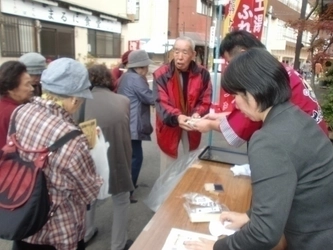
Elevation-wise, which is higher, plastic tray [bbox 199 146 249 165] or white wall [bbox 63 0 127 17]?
white wall [bbox 63 0 127 17]

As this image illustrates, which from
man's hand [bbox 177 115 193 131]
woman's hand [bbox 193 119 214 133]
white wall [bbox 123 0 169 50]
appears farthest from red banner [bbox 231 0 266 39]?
white wall [bbox 123 0 169 50]

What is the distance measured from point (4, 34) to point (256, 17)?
810cm

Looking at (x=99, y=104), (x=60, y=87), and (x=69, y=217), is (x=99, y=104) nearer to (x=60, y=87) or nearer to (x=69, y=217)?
(x=60, y=87)

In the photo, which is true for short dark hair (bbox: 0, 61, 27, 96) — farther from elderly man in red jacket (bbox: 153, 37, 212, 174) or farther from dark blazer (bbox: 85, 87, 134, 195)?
elderly man in red jacket (bbox: 153, 37, 212, 174)

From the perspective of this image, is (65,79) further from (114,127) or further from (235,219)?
(235,219)

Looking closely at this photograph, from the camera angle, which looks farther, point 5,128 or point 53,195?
point 5,128

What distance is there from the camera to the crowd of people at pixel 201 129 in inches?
34.5

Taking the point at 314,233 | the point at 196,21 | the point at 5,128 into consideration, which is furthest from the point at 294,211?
the point at 196,21

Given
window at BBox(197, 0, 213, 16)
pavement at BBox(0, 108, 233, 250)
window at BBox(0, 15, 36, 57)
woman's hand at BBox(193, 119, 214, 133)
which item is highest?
window at BBox(197, 0, 213, 16)

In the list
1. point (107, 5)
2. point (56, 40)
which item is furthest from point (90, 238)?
point (107, 5)

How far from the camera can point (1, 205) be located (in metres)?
1.36

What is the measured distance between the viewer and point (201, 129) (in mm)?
2188

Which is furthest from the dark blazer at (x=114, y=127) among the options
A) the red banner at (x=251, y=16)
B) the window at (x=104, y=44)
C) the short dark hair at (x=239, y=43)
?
the window at (x=104, y=44)

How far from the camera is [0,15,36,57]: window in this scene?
9.03m
